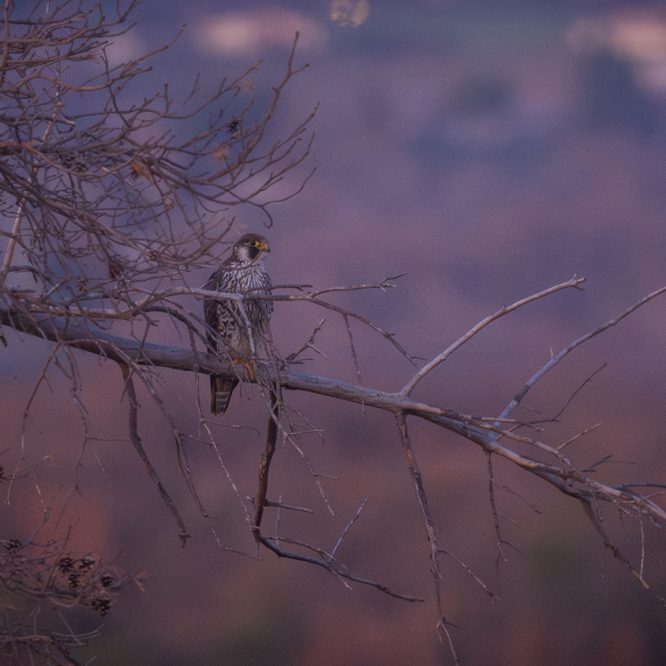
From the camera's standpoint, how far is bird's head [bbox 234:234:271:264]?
14.6ft

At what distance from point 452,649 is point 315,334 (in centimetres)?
111

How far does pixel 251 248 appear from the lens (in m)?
4.57

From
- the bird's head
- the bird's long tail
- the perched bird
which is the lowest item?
the bird's long tail

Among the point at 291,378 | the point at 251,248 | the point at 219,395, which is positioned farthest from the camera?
the point at 251,248

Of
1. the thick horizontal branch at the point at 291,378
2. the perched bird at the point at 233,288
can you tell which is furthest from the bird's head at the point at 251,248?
the thick horizontal branch at the point at 291,378

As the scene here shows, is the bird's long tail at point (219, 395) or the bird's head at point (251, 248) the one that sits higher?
the bird's head at point (251, 248)

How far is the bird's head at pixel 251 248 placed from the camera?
14.6 feet

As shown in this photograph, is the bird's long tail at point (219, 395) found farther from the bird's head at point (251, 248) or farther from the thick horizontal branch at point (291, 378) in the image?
the thick horizontal branch at point (291, 378)

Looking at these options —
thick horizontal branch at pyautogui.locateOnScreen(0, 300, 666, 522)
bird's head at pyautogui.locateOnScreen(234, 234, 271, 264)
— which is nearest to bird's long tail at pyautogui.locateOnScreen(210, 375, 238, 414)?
bird's head at pyautogui.locateOnScreen(234, 234, 271, 264)

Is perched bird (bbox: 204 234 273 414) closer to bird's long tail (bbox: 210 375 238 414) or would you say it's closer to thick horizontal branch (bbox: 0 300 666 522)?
bird's long tail (bbox: 210 375 238 414)

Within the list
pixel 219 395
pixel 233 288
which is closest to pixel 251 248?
pixel 233 288

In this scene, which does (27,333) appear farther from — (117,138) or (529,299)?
(529,299)

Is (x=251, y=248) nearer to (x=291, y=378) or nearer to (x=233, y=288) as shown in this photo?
(x=233, y=288)

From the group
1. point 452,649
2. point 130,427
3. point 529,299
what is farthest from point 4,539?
point 529,299
